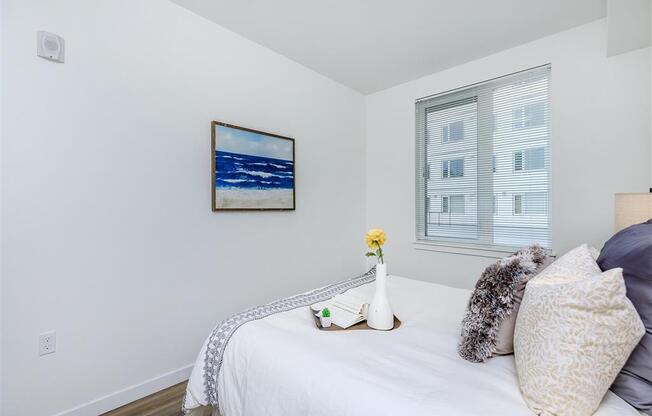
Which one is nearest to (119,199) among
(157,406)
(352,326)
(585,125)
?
(157,406)

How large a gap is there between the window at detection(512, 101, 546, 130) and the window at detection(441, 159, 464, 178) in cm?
57

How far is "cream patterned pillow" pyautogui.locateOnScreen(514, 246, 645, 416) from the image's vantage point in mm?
786

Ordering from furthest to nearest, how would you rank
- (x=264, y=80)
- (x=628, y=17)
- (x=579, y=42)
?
(x=264, y=80) < (x=579, y=42) < (x=628, y=17)

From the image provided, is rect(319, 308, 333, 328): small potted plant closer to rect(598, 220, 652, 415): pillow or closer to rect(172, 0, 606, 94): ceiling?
rect(598, 220, 652, 415): pillow

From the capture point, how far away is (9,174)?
1.55 m

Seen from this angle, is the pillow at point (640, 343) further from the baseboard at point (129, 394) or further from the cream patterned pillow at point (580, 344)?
the baseboard at point (129, 394)

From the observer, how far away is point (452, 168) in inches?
125

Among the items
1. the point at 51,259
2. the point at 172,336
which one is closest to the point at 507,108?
the point at 172,336

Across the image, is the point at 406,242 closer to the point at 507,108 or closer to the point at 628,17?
the point at 507,108

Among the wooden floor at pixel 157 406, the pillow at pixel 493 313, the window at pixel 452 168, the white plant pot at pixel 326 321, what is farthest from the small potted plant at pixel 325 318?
the window at pixel 452 168

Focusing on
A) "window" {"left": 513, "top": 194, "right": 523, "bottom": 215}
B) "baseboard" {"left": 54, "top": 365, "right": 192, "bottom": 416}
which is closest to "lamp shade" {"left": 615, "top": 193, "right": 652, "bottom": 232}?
"window" {"left": 513, "top": 194, "right": 523, "bottom": 215}

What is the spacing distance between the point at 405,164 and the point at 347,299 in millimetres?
2209

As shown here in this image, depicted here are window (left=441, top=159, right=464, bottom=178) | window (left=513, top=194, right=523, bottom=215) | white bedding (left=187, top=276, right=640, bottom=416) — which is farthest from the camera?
window (left=441, top=159, right=464, bottom=178)

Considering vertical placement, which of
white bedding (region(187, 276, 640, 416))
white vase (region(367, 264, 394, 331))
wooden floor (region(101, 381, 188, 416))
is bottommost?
wooden floor (region(101, 381, 188, 416))
